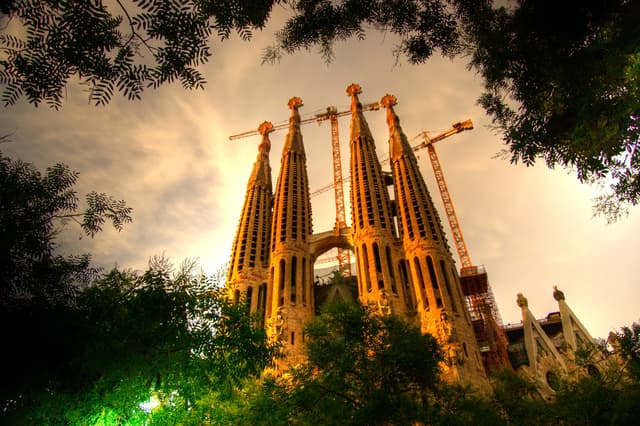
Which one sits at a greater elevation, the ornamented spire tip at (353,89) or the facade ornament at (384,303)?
the ornamented spire tip at (353,89)

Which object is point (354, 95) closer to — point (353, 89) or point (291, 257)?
point (353, 89)

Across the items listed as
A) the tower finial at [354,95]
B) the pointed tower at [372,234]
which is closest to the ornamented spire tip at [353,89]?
the tower finial at [354,95]

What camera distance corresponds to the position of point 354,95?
186ft

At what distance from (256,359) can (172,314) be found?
3.01m

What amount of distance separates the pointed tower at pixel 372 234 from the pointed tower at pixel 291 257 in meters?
4.83

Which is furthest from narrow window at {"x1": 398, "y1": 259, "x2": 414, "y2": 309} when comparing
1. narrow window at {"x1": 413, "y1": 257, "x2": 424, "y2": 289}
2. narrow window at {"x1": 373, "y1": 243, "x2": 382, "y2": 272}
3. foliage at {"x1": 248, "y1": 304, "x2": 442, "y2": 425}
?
foliage at {"x1": 248, "y1": 304, "x2": 442, "y2": 425}

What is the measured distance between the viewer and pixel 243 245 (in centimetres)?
3856

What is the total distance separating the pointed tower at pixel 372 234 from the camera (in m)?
30.8

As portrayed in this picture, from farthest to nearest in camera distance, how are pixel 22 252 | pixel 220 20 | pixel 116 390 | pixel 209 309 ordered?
1. pixel 209 309
2. pixel 116 390
3. pixel 22 252
4. pixel 220 20

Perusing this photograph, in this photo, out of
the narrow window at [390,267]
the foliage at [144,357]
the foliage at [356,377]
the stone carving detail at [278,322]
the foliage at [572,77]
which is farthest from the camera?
the narrow window at [390,267]

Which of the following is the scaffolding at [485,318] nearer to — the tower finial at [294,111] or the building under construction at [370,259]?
the building under construction at [370,259]

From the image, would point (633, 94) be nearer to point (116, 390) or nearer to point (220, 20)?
point (220, 20)

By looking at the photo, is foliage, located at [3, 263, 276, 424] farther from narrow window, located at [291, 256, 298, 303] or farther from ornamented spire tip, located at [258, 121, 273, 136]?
ornamented spire tip, located at [258, 121, 273, 136]

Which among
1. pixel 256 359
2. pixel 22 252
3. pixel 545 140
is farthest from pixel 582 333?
pixel 22 252
